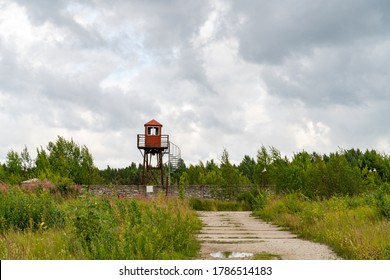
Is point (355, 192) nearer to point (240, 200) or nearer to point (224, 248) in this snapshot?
point (240, 200)

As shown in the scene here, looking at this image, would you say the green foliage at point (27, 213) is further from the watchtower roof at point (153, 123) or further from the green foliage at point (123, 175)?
the green foliage at point (123, 175)

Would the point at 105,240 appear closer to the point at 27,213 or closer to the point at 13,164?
the point at 27,213

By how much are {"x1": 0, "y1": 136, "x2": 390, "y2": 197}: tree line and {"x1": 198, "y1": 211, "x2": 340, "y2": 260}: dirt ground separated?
1222 centimetres

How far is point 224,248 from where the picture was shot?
31.0 feet

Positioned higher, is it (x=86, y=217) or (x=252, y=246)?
(x=86, y=217)

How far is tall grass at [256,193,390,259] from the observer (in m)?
8.11

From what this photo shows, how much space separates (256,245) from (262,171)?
27.7 metres

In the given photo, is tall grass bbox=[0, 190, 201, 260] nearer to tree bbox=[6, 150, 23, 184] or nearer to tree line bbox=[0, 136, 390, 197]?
tree line bbox=[0, 136, 390, 197]

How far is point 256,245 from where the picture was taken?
9.91 metres

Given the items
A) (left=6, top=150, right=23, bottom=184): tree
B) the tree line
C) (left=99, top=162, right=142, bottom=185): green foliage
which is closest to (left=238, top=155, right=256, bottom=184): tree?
the tree line

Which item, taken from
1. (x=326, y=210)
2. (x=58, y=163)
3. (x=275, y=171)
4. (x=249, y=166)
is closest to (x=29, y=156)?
(x=58, y=163)

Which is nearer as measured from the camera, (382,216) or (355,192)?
(382,216)
